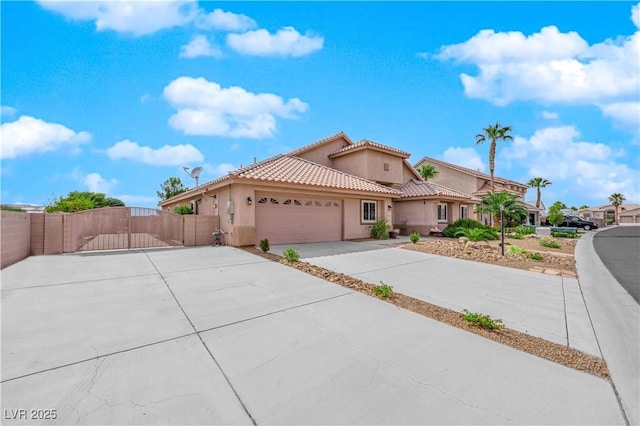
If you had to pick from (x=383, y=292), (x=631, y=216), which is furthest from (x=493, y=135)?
(x=631, y=216)

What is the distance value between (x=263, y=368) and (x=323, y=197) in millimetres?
13276

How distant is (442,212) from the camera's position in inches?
928

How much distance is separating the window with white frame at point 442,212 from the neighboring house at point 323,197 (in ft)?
0.28

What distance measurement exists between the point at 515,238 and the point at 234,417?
2386 cm

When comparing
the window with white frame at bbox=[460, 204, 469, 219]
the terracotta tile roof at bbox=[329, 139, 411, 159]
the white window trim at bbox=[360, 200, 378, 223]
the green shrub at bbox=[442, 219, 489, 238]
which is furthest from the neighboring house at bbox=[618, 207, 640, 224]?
the white window trim at bbox=[360, 200, 378, 223]

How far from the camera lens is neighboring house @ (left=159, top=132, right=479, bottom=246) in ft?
43.3

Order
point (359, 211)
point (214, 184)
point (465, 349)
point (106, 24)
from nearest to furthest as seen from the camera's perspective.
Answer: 1. point (465, 349)
2. point (106, 24)
3. point (214, 184)
4. point (359, 211)

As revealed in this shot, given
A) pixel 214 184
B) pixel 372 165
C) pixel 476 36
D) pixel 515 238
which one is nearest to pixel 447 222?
pixel 515 238

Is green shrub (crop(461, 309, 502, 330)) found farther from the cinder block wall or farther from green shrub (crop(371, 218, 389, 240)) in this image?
green shrub (crop(371, 218, 389, 240))

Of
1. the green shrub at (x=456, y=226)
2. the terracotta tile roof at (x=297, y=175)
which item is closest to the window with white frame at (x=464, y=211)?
the green shrub at (x=456, y=226)

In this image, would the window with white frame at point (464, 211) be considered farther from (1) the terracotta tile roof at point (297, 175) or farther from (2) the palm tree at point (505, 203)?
(2) the palm tree at point (505, 203)

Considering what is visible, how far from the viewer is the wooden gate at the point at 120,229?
11586 mm

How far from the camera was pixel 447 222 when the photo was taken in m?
23.7

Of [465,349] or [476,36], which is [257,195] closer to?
[465,349]
